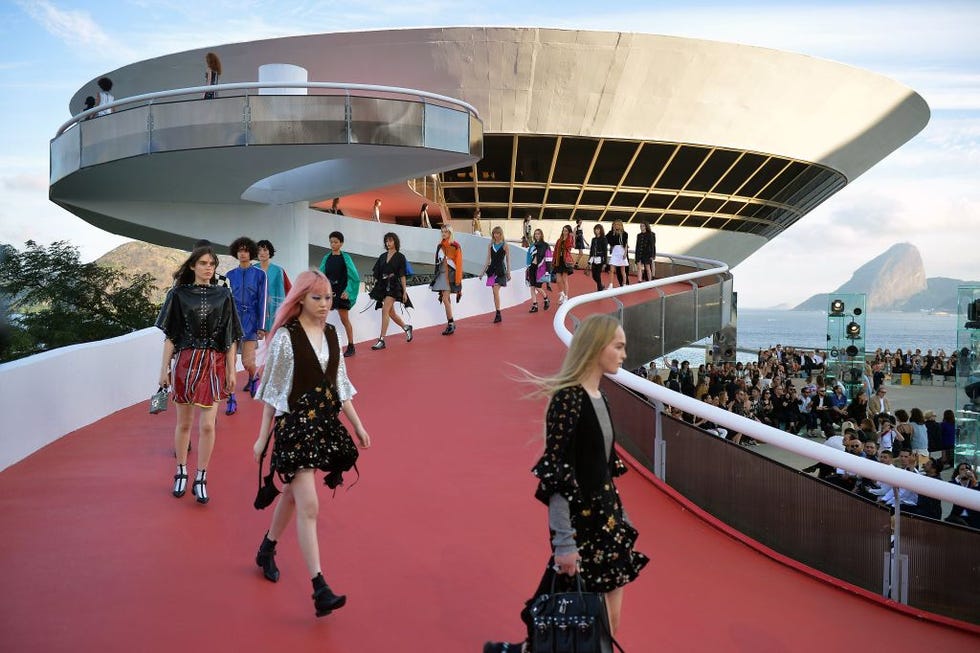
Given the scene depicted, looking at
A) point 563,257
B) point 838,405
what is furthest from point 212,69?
point 838,405

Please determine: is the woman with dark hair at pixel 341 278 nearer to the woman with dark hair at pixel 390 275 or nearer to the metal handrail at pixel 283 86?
the woman with dark hair at pixel 390 275

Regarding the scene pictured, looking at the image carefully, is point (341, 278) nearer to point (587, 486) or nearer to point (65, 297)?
point (587, 486)

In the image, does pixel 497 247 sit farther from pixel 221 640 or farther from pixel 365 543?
pixel 221 640

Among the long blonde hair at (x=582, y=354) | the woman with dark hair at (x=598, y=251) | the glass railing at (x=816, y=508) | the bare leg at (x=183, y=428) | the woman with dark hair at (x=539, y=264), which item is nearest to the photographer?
the long blonde hair at (x=582, y=354)

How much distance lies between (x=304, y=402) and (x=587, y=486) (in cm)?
183

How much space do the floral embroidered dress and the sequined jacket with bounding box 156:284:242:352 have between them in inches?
143

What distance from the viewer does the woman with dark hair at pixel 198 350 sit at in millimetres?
6418

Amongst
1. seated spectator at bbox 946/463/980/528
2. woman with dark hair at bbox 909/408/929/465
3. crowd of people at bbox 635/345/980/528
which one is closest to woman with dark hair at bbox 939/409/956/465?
crowd of people at bbox 635/345/980/528

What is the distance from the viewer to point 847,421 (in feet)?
53.8

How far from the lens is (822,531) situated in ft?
19.1

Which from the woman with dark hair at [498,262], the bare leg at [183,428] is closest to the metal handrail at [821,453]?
the bare leg at [183,428]

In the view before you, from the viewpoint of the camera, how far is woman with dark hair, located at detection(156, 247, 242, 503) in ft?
21.1

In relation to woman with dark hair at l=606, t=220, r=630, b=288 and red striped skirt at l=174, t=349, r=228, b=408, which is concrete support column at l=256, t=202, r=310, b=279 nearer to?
woman with dark hair at l=606, t=220, r=630, b=288

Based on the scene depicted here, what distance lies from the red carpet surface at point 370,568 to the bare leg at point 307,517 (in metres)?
0.32
